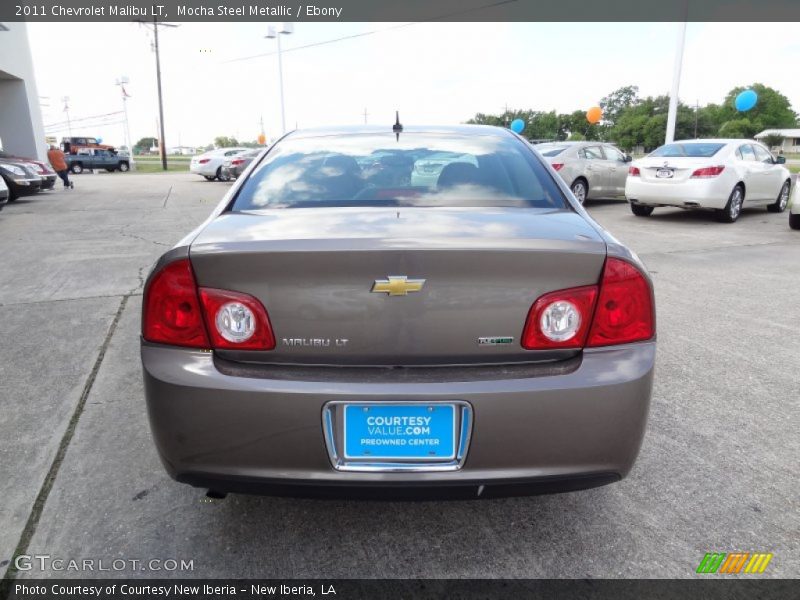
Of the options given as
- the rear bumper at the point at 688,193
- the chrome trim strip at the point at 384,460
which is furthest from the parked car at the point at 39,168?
the chrome trim strip at the point at 384,460

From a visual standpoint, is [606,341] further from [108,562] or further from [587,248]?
[108,562]

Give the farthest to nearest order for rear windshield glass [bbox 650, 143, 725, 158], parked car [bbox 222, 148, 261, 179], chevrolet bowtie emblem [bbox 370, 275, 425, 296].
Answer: parked car [bbox 222, 148, 261, 179], rear windshield glass [bbox 650, 143, 725, 158], chevrolet bowtie emblem [bbox 370, 275, 425, 296]

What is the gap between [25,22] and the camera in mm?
19703

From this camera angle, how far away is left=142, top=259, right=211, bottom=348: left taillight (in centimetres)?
178

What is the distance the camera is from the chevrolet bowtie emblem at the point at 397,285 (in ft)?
5.51

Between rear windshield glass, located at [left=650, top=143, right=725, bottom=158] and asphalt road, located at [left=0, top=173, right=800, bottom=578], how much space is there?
6220 millimetres

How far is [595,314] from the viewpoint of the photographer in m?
1.79

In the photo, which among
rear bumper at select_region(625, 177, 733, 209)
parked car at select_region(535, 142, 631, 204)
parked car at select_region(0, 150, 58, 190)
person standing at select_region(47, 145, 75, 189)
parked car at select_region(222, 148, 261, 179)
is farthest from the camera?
parked car at select_region(222, 148, 261, 179)

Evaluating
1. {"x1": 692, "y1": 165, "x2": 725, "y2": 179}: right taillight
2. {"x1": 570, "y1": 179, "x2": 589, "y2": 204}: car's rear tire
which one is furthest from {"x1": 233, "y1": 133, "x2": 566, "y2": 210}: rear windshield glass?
{"x1": 570, "y1": 179, "x2": 589, "y2": 204}: car's rear tire

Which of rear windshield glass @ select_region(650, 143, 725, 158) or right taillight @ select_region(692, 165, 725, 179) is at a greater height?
rear windshield glass @ select_region(650, 143, 725, 158)

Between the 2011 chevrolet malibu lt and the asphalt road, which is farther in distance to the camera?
the asphalt road

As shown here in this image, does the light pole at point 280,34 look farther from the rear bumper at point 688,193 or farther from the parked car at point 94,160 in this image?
the rear bumper at point 688,193

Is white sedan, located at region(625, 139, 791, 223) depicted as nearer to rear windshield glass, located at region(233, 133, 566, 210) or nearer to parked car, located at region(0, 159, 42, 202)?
rear windshield glass, located at region(233, 133, 566, 210)

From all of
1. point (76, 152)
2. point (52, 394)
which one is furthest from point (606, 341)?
point (76, 152)
